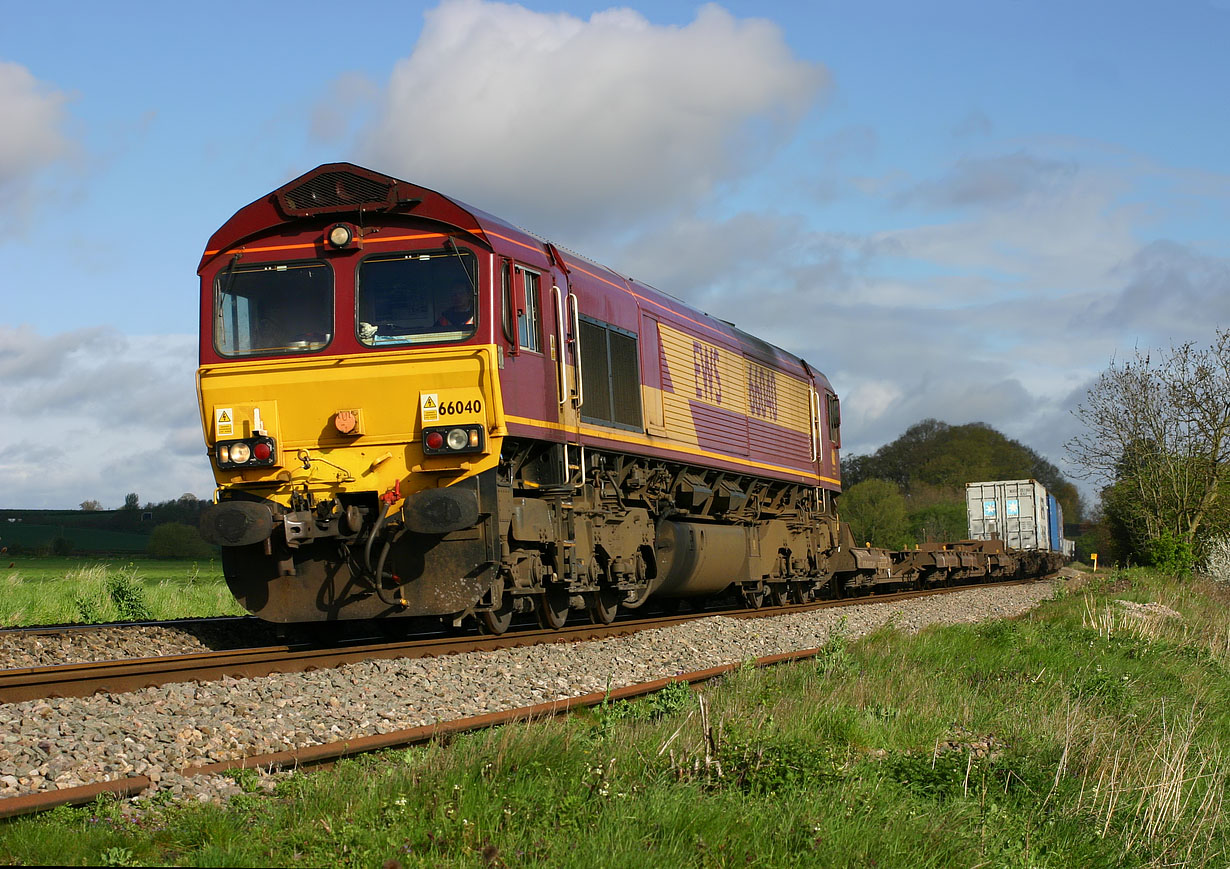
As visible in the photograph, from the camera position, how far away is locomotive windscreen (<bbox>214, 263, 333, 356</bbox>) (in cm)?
1114

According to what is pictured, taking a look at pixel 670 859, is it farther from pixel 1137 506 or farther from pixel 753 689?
pixel 1137 506

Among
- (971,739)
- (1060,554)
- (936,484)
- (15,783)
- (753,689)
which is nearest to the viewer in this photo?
(15,783)

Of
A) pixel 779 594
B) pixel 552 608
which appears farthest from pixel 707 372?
pixel 552 608

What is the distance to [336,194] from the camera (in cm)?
1130

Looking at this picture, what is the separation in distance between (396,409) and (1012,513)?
33120mm

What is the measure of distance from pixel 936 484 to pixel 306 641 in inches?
3717

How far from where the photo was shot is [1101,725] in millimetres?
8898

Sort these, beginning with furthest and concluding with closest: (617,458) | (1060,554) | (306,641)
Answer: (1060,554), (617,458), (306,641)

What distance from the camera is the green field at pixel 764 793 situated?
15.0ft

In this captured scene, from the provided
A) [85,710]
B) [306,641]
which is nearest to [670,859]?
[85,710]

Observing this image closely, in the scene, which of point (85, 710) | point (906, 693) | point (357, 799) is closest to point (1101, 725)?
point (906, 693)

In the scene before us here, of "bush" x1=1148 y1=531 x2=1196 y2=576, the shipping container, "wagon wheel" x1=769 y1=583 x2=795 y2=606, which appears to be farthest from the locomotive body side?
the shipping container

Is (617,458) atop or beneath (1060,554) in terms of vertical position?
atop

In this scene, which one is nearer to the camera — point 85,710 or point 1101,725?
point 85,710
